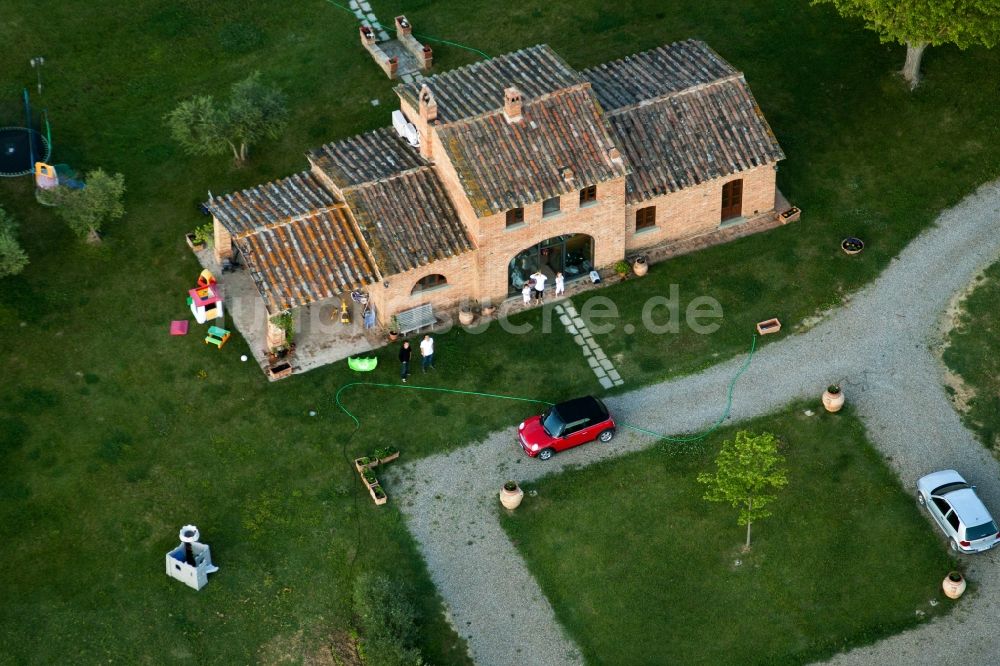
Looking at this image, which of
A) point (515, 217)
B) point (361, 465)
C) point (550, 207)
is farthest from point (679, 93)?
point (361, 465)

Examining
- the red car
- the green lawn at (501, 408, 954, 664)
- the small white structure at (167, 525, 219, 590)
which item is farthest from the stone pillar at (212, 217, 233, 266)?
the green lawn at (501, 408, 954, 664)

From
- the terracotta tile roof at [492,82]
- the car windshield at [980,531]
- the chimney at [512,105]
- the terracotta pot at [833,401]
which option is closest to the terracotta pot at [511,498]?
the terracotta pot at [833,401]

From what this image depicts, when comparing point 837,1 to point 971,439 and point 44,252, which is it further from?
point 44,252

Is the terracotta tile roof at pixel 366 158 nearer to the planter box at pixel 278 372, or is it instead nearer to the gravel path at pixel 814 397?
the planter box at pixel 278 372

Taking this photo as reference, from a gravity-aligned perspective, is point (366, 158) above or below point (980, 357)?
above

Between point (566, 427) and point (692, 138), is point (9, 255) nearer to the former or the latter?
point (566, 427)

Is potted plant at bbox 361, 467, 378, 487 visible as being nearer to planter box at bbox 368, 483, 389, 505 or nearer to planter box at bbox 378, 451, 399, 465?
planter box at bbox 368, 483, 389, 505
